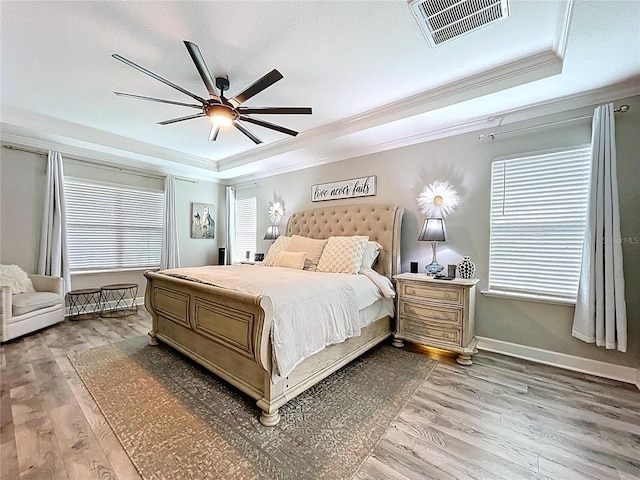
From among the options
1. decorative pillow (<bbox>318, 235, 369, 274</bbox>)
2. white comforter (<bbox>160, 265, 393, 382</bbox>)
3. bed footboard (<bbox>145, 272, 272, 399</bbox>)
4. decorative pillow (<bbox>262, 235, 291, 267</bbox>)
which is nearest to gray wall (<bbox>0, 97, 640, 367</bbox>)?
decorative pillow (<bbox>318, 235, 369, 274</bbox>)

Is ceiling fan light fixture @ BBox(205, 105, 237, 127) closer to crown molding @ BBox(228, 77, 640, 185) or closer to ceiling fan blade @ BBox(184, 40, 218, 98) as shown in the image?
ceiling fan blade @ BBox(184, 40, 218, 98)

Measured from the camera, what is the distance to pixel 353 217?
159 inches

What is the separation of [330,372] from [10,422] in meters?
2.21

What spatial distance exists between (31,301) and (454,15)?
17.3ft

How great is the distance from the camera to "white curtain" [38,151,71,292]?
4031 mm

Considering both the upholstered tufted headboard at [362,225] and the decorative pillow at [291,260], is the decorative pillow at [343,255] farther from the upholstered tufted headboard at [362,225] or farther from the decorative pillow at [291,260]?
the upholstered tufted headboard at [362,225]

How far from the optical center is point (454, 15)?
6.21 feet

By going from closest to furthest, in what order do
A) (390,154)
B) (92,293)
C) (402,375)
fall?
(402,375) < (390,154) < (92,293)

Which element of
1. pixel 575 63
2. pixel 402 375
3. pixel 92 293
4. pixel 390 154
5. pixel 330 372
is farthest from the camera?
pixel 92 293

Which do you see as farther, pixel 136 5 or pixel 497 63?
pixel 497 63

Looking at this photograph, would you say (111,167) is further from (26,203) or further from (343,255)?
(343,255)

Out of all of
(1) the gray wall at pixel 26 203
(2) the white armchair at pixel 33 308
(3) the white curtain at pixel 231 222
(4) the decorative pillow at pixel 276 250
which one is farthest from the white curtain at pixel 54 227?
(4) the decorative pillow at pixel 276 250

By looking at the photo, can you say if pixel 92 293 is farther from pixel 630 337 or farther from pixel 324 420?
pixel 630 337

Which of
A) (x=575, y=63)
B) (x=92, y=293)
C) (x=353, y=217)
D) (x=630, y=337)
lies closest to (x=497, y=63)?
(x=575, y=63)
